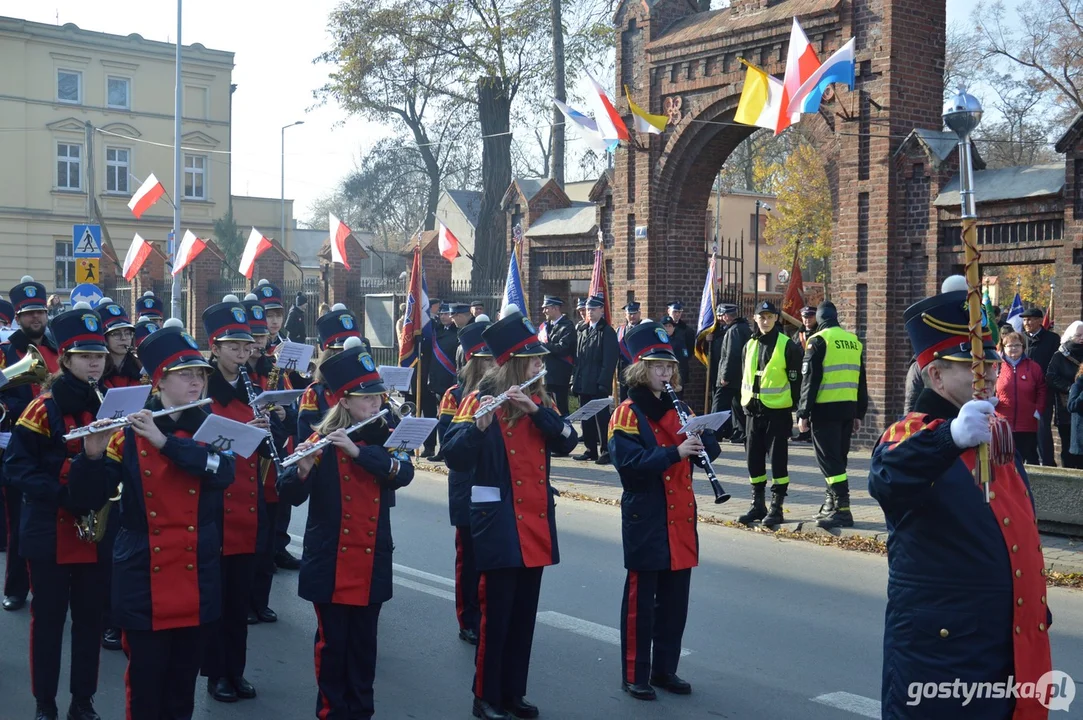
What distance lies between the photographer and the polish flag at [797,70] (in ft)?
48.3

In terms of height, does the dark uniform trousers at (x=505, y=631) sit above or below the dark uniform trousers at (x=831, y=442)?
below

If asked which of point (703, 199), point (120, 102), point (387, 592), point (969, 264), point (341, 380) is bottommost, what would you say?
point (387, 592)

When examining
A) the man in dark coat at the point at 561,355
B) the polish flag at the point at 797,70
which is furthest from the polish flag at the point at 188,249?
the polish flag at the point at 797,70

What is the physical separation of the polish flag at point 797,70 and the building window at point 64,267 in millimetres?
40680

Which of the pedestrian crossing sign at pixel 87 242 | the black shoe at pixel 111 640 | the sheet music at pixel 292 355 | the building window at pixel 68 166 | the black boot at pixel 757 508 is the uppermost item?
the building window at pixel 68 166

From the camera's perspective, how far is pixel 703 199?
18.5 metres

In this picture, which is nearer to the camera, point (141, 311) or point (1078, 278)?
point (141, 311)

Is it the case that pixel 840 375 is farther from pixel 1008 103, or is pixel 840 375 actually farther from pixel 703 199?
pixel 1008 103

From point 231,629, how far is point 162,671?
1338 millimetres

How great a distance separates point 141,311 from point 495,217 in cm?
1470

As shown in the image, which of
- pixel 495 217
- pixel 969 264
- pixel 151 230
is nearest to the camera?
pixel 969 264

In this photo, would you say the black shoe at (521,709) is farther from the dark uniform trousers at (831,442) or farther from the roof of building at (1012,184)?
the roof of building at (1012,184)

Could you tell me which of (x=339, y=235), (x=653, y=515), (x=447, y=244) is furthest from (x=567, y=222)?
(x=653, y=515)

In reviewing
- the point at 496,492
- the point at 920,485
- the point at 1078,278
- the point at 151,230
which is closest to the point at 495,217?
A: the point at 1078,278
